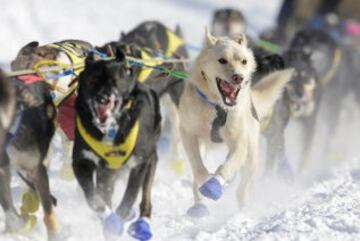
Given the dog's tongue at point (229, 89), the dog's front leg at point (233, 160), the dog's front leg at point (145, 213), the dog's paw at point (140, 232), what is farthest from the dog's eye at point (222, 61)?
the dog's paw at point (140, 232)

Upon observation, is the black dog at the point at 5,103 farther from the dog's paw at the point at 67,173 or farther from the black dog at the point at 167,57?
the black dog at the point at 167,57

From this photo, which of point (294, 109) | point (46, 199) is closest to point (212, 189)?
point (46, 199)

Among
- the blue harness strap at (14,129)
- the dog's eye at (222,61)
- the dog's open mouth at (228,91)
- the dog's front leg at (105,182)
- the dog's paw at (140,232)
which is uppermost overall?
the dog's eye at (222,61)

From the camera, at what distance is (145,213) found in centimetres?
404

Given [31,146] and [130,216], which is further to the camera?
[130,216]

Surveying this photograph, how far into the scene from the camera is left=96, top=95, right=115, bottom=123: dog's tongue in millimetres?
3662

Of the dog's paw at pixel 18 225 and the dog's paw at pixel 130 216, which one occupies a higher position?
the dog's paw at pixel 130 216

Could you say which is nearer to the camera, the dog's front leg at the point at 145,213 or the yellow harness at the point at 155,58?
the dog's front leg at the point at 145,213

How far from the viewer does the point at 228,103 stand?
454 cm

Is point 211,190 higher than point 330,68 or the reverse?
higher

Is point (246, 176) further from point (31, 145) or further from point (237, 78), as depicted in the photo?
point (31, 145)

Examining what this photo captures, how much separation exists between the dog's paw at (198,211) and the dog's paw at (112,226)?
874 mm

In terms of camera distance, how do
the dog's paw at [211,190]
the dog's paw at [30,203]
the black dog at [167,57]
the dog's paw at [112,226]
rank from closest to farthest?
the dog's paw at [112,226], the dog's paw at [30,203], the dog's paw at [211,190], the black dog at [167,57]

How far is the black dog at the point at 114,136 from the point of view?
3684 mm
